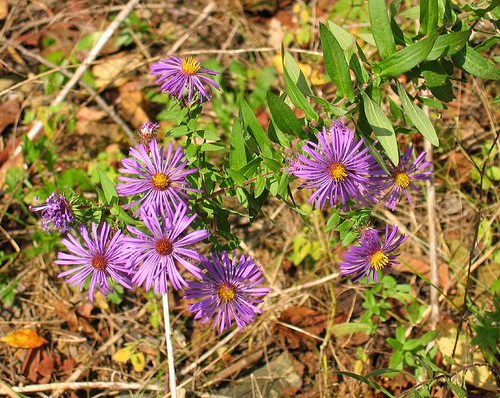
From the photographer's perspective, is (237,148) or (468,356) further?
(468,356)

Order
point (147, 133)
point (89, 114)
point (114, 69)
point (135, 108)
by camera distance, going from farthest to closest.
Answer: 1. point (114, 69)
2. point (89, 114)
3. point (135, 108)
4. point (147, 133)

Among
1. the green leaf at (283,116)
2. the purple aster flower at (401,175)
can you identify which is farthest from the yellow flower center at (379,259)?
the green leaf at (283,116)

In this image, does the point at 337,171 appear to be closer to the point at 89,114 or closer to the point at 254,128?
the point at 254,128

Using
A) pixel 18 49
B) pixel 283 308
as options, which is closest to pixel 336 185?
pixel 283 308

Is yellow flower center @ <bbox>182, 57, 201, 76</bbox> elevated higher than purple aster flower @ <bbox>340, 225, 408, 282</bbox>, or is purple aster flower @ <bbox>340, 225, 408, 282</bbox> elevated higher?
yellow flower center @ <bbox>182, 57, 201, 76</bbox>

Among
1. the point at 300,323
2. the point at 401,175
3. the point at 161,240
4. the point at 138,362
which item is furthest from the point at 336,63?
the point at 138,362

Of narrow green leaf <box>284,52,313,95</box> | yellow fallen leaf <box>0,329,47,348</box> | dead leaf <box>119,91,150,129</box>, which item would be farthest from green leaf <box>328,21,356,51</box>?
yellow fallen leaf <box>0,329,47,348</box>

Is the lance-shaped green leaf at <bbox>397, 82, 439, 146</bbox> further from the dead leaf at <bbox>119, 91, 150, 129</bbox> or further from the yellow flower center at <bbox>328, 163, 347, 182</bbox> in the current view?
the dead leaf at <bbox>119, 91, 150, 129</bbox>
